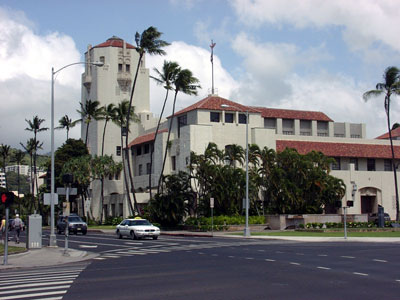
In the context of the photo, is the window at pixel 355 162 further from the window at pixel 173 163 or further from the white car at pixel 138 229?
the white car at pixel 138 229

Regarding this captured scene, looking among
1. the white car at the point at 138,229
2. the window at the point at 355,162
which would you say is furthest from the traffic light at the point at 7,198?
the window at the point at 355,162

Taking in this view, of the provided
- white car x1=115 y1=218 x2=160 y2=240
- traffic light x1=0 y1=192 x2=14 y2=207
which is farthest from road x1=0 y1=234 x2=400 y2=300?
white car x1=115 y1=218 x2=160 y2=240

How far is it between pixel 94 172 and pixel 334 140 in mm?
30430

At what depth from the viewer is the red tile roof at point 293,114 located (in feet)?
250

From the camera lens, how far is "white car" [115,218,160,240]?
3859cm

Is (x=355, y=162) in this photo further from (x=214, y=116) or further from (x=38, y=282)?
(x=38, y=282)

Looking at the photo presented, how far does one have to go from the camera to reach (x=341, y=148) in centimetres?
6625

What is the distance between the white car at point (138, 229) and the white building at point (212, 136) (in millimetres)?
13738

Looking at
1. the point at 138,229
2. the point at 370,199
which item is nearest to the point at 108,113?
the point at 370,199

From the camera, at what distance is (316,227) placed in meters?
48.4

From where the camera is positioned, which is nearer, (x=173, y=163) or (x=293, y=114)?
(x=173, y=163)

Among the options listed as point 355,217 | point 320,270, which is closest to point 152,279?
point 320,270

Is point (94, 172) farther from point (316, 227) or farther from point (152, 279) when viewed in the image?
point (152, 279)

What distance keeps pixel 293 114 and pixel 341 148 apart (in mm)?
12900
